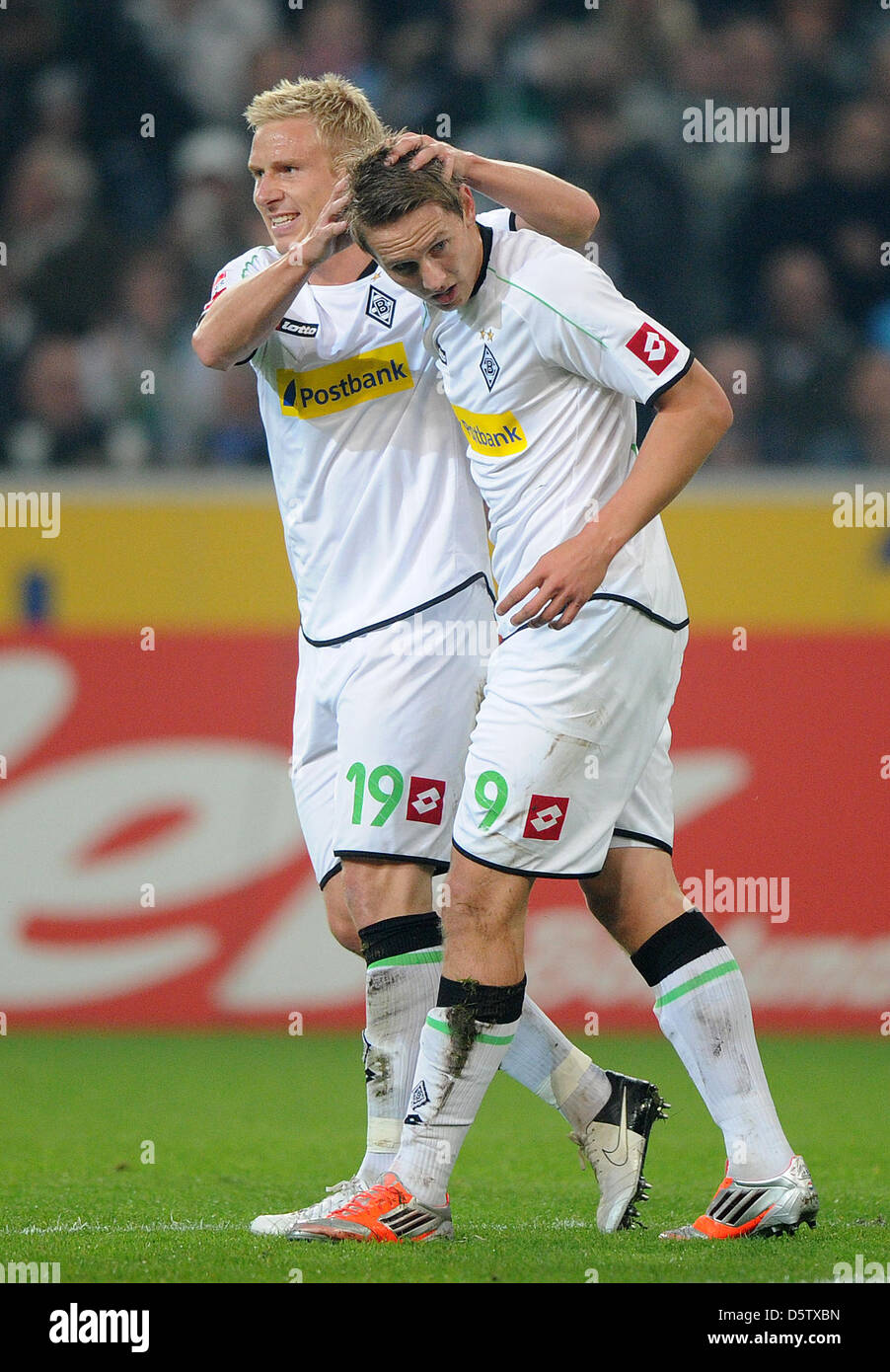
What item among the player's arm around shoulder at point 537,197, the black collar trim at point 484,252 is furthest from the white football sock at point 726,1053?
the player's arm around shoulder at point 537,197

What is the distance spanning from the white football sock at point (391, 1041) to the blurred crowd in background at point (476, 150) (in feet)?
17.7

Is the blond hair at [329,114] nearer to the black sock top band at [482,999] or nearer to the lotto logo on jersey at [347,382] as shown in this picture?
the lotto logo on jersey at [347,382]

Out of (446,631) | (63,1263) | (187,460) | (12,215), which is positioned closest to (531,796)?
(446,631)

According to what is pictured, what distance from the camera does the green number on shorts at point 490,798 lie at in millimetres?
3500

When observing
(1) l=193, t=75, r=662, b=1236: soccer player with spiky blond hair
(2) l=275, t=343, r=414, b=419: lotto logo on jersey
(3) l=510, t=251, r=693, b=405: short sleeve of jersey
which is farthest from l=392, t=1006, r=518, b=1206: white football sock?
(2) l=275, t=343, r=414, b=419: lotto logo on jersey

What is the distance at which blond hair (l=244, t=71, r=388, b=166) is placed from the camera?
13.3 feet

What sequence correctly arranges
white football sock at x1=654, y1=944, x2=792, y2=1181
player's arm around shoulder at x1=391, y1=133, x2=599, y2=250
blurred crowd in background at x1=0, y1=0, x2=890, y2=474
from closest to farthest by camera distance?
player's arm around shoulder at x1=391, y1=133, x2=599, y2=250, white football sock at x1=654, y1=944, x2=792, y2=1181, blurred crowd in background at x1=0, y1=0, x2=890, y2=474

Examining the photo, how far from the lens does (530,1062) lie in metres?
4.02

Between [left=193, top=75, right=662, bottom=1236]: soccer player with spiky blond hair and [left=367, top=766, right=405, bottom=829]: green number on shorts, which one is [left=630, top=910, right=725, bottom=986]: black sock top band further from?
[left=367, top=766, right=405, bottom=829]: green number on shorts

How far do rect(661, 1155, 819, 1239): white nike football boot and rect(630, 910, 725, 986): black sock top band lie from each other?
1.50 ft

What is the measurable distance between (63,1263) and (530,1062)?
3.80ft

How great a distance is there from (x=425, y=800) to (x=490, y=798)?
18.2 inches

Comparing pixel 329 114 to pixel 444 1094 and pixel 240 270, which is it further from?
pixel 444 1094
